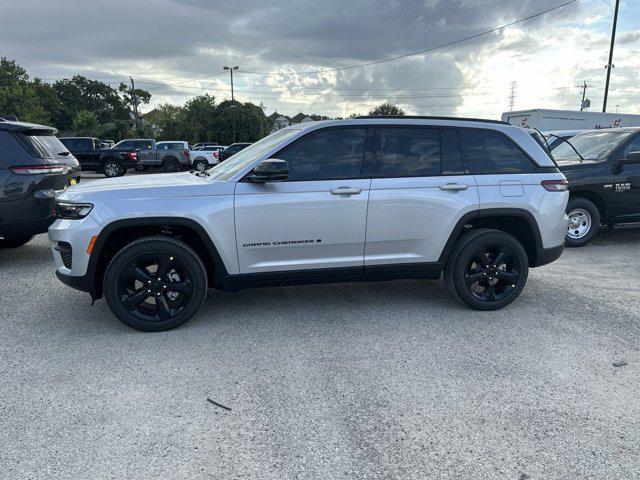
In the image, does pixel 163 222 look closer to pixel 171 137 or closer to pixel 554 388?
pixel 554 388

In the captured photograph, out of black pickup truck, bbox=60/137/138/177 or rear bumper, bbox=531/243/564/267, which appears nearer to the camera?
rear bumper, bbox=531/243/564/267

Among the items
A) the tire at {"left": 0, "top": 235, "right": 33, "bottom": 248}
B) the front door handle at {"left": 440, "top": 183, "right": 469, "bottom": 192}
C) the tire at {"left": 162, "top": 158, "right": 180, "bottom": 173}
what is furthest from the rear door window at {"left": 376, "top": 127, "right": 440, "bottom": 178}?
the tire at {"left": 162, "top": 158, "right": 180, "bottom": 173}

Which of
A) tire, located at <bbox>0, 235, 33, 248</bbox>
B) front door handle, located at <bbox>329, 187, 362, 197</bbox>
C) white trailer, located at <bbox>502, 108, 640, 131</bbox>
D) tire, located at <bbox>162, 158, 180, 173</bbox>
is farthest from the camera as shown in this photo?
tire, located at <bbox>162, 158, 180, 173</bbox>

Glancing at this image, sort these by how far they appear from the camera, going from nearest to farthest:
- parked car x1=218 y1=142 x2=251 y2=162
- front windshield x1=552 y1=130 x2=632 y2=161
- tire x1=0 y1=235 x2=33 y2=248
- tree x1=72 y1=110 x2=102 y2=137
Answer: tire x1=0 y1=235 x2=33 y2=248 → front windshield x1=552 y1=130 x2=632 y2=161 → parked car x1=218 y1=142 x2=251 y2=162 → tree x1=72 y1=110 x2=102 y2=137

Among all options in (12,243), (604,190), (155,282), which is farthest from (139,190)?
(604,190)

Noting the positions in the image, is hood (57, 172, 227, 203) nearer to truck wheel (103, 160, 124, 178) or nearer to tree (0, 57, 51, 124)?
truck wheel (103, 160, 124, 178)

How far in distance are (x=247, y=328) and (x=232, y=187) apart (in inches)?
48.7

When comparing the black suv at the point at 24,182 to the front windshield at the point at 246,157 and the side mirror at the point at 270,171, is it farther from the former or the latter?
the side mirror at the point at 270,171

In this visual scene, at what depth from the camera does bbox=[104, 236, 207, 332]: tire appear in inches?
152

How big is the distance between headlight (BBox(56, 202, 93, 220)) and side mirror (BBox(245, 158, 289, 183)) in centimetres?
132

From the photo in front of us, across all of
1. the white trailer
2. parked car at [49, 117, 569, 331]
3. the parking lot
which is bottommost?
the parking lot

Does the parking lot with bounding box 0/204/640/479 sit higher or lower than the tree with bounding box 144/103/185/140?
lower

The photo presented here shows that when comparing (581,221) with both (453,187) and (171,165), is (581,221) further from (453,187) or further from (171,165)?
(171,165)

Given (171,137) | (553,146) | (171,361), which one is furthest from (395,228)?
(171,137)
